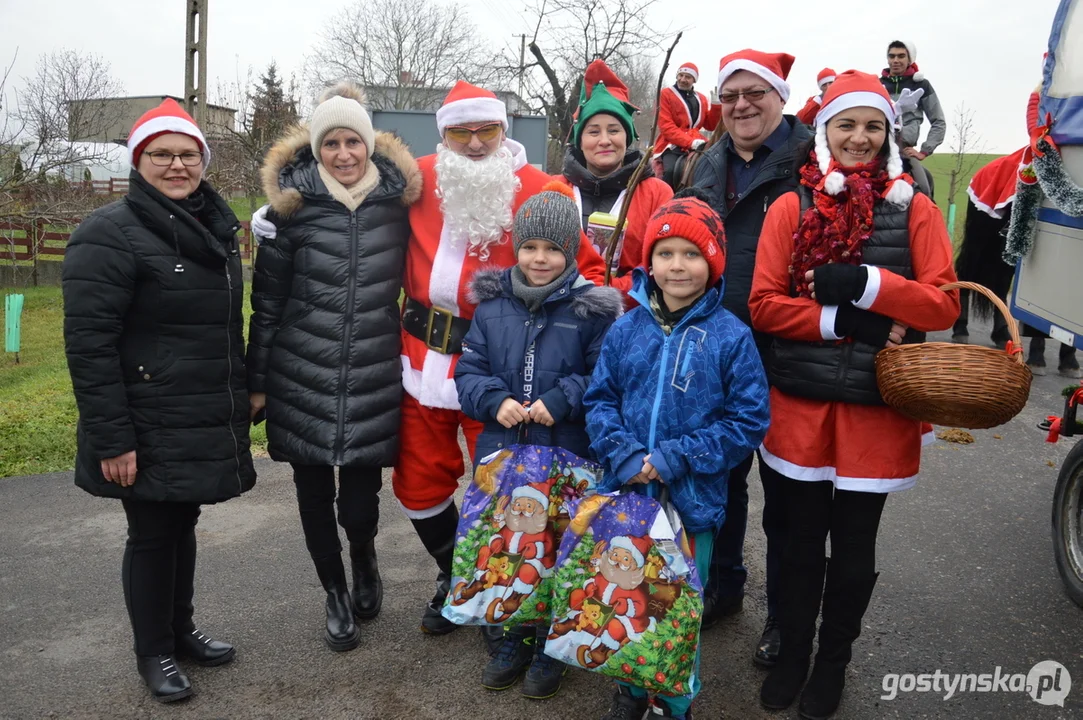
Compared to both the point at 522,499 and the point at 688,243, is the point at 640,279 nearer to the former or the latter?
the point at 688,243

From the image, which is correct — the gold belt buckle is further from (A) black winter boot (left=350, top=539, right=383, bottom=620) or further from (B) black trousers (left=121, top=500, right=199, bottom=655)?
(B) black trousers (left=121, top=500, right=199, bottom=655)

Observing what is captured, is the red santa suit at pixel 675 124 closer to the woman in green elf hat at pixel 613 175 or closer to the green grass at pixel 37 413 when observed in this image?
the woman in green elf hat at pixel 613 175

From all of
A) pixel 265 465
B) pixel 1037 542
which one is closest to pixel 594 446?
pixel 1037 542

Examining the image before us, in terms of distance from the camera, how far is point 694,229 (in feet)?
8.59

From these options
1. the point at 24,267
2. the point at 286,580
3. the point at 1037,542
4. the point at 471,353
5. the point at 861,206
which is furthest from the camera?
the point at 24,267

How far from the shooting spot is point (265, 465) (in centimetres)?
558

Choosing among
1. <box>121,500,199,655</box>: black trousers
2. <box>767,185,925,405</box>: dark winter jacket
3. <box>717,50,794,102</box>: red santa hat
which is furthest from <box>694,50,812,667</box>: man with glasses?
<box>121,500,199,655</box>: black trousers

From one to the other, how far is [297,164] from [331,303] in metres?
0.58

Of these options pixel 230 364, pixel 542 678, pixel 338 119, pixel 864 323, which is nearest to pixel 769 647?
pixel 542 678

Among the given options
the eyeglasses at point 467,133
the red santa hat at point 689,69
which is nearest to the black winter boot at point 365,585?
the eyeglasses at point 467,133

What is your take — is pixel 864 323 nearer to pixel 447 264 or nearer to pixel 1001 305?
pixel 1001 305

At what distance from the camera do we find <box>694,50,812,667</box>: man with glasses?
304 cm

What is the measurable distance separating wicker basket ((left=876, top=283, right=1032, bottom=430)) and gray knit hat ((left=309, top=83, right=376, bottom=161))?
6.83 feet

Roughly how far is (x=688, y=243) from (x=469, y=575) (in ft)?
4.40
